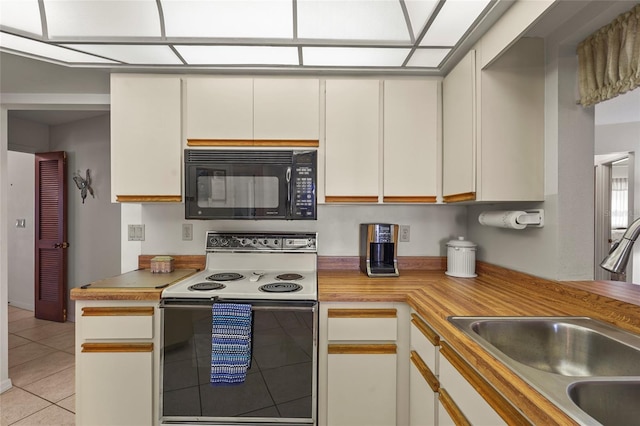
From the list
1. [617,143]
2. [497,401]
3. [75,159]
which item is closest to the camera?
[497,401]

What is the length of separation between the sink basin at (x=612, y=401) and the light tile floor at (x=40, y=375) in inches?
108

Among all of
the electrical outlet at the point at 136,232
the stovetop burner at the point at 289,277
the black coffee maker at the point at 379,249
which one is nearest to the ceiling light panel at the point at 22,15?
the electrical outlet at the point at 136,232

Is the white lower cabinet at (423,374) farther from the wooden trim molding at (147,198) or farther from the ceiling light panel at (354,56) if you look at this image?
the wooden trim molding at (147,198)

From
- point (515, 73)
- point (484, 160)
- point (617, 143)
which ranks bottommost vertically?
point (484, 160)

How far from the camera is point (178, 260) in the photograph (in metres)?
2.21

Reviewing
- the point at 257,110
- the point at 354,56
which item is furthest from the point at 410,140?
the point at 257,110

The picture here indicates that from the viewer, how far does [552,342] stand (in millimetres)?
1149

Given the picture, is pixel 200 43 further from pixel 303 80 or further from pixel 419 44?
pixel 419 44

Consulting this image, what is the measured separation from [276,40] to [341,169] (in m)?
0.81

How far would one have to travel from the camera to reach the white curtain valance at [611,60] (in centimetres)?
116

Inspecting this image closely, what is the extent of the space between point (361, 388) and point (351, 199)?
3.50 ft

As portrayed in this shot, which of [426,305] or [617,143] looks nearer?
[426,305]

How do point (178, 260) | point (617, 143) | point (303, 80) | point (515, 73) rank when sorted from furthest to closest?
point (617, 143) < point (178, 260) < point (303, 80) < point (515, 73)

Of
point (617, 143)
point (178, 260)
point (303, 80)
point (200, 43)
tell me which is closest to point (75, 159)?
point (178, 260)
